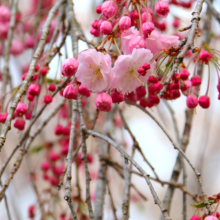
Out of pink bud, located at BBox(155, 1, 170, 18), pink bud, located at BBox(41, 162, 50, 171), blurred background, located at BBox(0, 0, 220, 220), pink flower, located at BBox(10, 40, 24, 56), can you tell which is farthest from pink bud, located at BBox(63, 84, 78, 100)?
blurred background, located at BBox(0, 0, 220, 220)

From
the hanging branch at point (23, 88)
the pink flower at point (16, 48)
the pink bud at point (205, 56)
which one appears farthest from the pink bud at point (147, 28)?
the pink flower at point (16, 48)

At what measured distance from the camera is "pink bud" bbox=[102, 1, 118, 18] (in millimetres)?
860

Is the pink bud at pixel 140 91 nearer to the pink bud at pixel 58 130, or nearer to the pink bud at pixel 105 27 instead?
the pink bud at pixel 105 27

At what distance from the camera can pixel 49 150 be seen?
1.96 metres

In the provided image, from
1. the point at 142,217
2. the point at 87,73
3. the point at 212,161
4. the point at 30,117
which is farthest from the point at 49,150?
the point at 212,161

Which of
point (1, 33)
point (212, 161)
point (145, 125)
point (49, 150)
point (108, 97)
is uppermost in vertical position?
point (145, 125)

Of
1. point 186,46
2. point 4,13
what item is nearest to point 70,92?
point 186,46

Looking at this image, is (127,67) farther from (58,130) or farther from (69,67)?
(58,130)

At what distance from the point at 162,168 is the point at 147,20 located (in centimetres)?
307

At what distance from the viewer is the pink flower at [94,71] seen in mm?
816

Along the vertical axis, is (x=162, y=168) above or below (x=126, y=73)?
above

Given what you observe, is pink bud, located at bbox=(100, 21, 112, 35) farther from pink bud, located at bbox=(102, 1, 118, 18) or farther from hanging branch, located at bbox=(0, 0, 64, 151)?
hanging branch, located at bbox=(0, 0, 64, 151)

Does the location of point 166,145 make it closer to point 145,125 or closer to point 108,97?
point 145,125

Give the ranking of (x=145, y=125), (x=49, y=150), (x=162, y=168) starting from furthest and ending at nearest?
(x=145, y=125) < (x=162, y=168) < (x=49, y=150)
